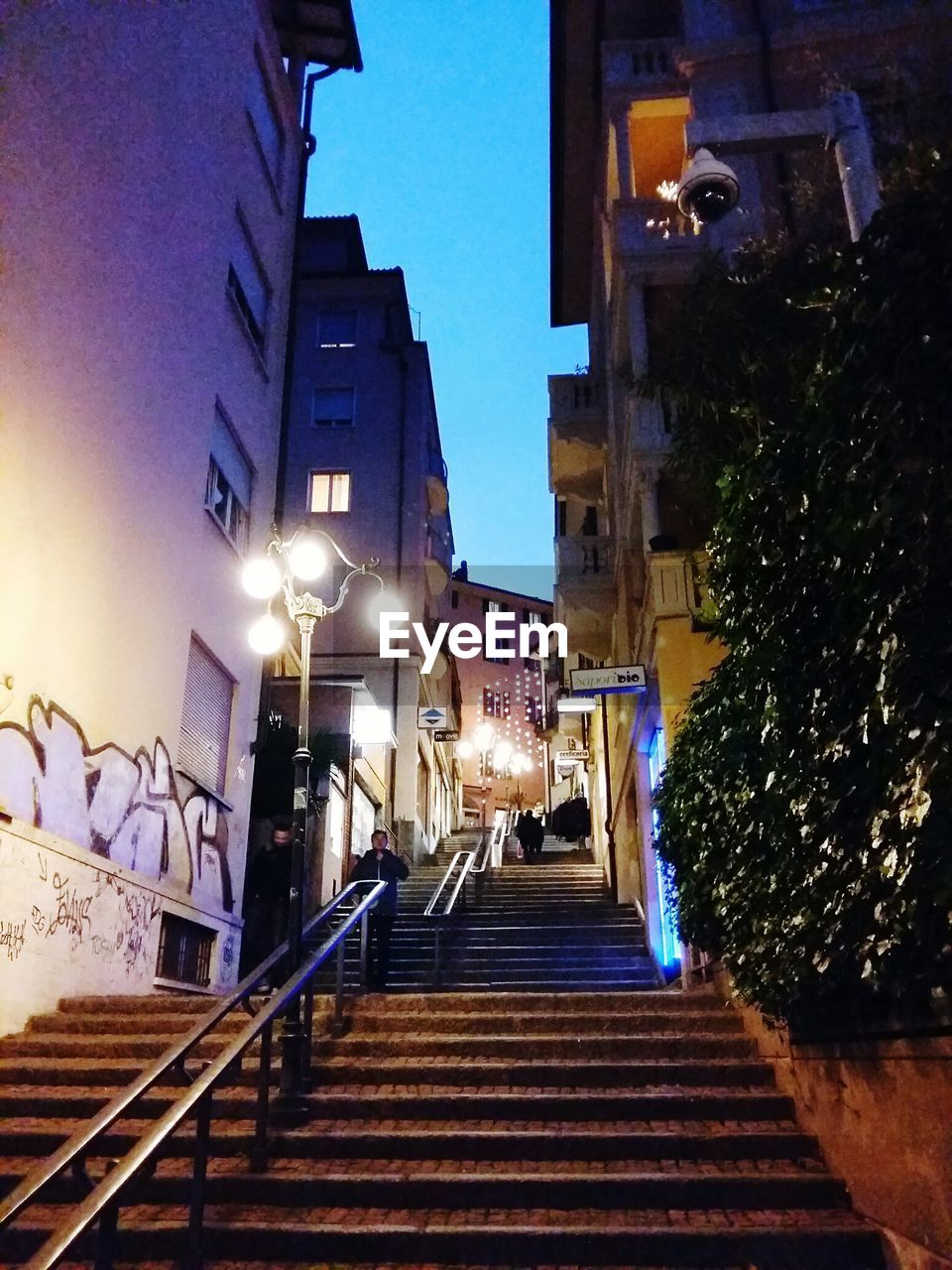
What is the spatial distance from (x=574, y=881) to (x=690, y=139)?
1422 cm

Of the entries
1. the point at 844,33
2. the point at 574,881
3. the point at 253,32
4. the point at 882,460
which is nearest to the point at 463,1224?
the point at 882,460

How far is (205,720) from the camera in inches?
465

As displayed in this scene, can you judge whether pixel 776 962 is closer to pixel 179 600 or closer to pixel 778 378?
pixel 778 378

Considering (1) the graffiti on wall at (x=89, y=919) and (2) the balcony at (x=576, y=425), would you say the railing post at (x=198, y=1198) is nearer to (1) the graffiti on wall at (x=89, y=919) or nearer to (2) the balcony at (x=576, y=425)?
(1) the graffiti on wall at (x=89, y=919)

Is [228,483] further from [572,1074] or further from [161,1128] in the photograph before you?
[161,1128]

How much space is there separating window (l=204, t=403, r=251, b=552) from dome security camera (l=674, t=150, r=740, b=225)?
7902 mm

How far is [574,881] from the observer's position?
17.6 m

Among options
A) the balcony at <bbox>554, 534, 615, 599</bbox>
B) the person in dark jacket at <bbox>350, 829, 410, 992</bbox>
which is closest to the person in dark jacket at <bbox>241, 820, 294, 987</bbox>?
the person in dark jacket at <bbox>350, 829, 410, 992</bbox>

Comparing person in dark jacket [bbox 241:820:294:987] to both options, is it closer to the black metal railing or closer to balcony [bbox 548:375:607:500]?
the black metal railing

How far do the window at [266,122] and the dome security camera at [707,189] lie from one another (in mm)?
11388

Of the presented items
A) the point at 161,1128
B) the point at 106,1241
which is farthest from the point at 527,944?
the point at 106,1241

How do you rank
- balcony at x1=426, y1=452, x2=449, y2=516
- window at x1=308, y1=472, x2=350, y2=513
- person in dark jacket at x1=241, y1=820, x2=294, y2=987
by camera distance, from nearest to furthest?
person in dark jacket at x1=241, y1=820, x2=294, y2=987 < window at x1=308, y1=472, x2=350, y2=513 < balcony at x1=426, y1=452, x2=449, y2=516

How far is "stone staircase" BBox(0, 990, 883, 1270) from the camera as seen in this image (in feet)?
14.0

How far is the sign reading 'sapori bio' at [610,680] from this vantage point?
1165 centimetres
